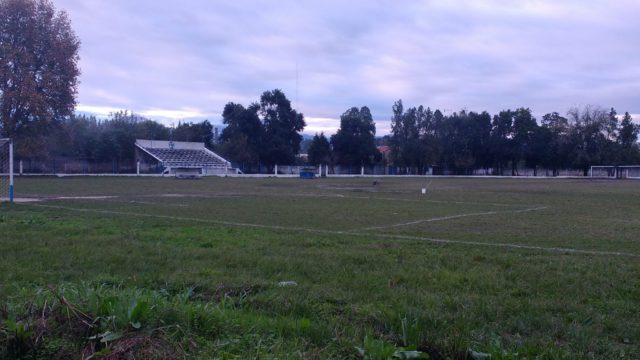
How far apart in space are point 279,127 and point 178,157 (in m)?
17.1

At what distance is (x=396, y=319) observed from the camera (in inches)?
241

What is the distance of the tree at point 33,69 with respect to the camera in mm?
50406

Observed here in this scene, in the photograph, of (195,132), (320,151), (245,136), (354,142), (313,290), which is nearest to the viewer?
(313,290)

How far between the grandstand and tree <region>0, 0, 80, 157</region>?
29.3 meters

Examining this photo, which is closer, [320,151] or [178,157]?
[178,157]

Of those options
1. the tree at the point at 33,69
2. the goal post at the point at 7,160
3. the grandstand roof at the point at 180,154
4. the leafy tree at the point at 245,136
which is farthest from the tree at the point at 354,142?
the goal post at the point at 7,160

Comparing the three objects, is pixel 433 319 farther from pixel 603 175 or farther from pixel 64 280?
pixel 603 175

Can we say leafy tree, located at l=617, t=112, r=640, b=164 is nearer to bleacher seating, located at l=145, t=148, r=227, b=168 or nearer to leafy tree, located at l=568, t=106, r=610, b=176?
leafy tree, located at l=568, t=106, r=610, b=176

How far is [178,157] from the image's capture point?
3568 inches

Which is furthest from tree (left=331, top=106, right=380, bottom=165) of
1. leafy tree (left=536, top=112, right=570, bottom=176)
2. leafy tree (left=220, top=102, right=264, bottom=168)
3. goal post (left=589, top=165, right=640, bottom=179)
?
goal post (left=589, top=165, right=640, bottom=179)

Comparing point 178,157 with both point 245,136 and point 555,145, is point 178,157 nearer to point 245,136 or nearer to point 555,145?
point 245,136

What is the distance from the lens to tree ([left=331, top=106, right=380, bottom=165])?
337 feet

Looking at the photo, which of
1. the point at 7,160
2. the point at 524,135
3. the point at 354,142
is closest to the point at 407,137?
the point at 354,142

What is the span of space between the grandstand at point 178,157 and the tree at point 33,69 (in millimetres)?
29338
